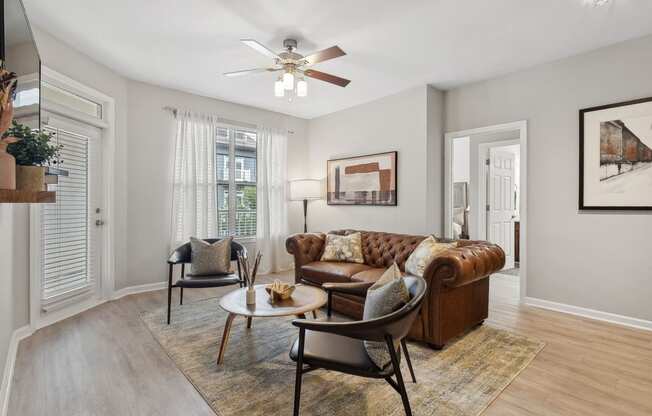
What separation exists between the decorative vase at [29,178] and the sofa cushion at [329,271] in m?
2.48

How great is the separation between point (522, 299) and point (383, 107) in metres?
3.05

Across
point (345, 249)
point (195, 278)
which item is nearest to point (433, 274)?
point (345, 249)

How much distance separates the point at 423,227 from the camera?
14.0 ft

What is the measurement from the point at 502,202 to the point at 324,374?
4894 mm

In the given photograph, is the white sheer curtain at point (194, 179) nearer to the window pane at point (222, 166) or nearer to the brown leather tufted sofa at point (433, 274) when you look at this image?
the window pane at point (222, 166)

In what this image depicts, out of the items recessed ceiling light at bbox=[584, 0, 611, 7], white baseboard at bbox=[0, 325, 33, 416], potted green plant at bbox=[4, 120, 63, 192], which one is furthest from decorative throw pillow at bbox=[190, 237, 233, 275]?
recessed ceiling light at bbox=[584, 0, 611, 7]

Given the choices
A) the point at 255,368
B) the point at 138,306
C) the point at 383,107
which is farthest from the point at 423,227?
the point at 138,306

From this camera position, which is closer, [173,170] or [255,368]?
[255,368]

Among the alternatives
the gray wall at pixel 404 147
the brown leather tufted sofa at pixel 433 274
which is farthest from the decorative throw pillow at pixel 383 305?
the gray wall at pixel 404 147

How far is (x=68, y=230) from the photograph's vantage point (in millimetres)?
3416

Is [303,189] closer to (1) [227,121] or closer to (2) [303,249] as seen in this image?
(1) [227,121]

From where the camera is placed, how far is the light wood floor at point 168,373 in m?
1.91

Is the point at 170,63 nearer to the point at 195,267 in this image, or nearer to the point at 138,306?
the point at 195,267

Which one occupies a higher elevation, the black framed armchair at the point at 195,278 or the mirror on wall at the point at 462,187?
the mirror on wall at the point at 462,187
